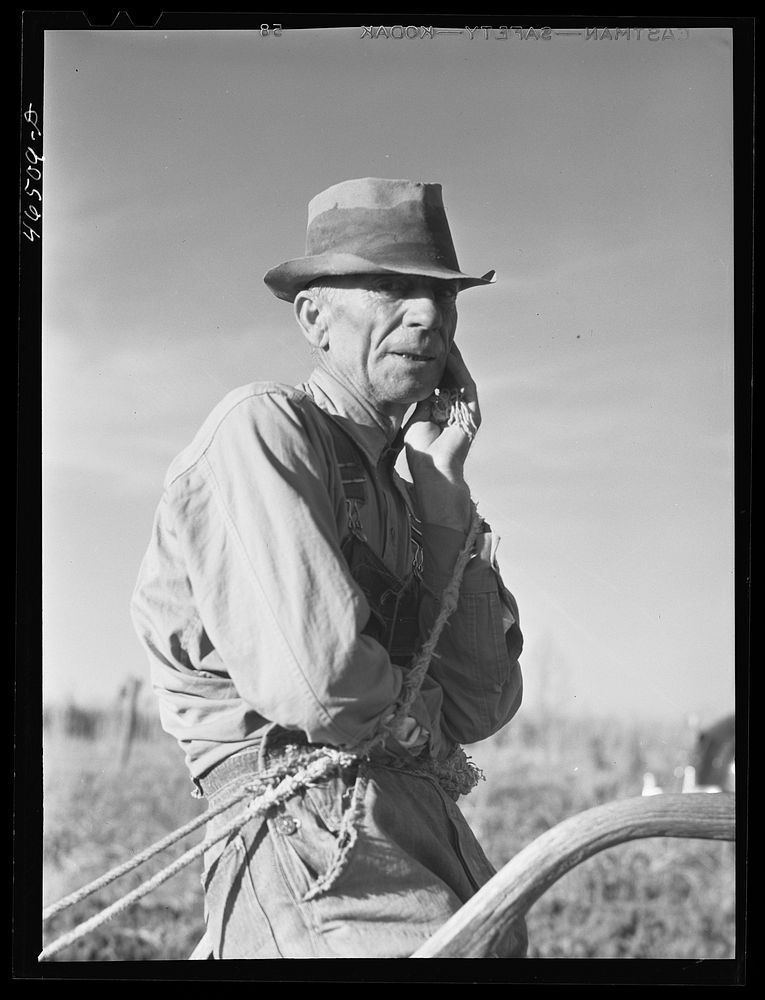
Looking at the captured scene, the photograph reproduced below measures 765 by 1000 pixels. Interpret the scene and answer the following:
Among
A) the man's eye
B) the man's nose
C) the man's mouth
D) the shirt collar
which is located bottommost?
the shirt collar

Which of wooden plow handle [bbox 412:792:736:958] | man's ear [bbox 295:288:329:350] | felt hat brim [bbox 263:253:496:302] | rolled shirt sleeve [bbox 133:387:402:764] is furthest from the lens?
man's ear [bbox 295:288:329:350]

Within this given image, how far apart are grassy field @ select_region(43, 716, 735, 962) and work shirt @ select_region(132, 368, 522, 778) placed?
1.68 ft

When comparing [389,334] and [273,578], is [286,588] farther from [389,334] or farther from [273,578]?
[389,334]

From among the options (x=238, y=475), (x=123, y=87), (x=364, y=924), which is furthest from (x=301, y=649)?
(x=123, y=87)

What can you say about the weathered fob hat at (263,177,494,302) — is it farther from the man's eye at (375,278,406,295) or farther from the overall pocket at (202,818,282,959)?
the overall pocket at (202,818,282,959)

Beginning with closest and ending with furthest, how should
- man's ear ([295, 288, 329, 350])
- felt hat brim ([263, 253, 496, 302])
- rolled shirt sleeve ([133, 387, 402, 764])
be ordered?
rolled shirt sleeve ([133, 387, 402, 764]) < felt hat brim ([263, 253, 496, 302]) < man's ear ([295, 288, 329, 350])

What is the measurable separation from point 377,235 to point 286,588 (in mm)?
817

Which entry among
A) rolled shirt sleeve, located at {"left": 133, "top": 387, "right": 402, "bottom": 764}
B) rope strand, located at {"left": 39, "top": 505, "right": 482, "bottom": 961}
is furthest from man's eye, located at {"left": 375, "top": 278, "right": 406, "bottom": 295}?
rope strand, located at {"left": 39, "top": 505, "right": 482, "bottom": 961}

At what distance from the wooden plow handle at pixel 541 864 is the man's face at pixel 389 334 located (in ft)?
3.14

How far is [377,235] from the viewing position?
3002mm

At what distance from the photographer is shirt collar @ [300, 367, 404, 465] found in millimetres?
3037

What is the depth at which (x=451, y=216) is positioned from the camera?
10.9 ft

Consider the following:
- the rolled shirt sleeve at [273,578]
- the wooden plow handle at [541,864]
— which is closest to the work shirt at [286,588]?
the rolled shirt sleeve at [273,578]

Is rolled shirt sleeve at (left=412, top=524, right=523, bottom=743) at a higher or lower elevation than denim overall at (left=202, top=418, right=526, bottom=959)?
higher
